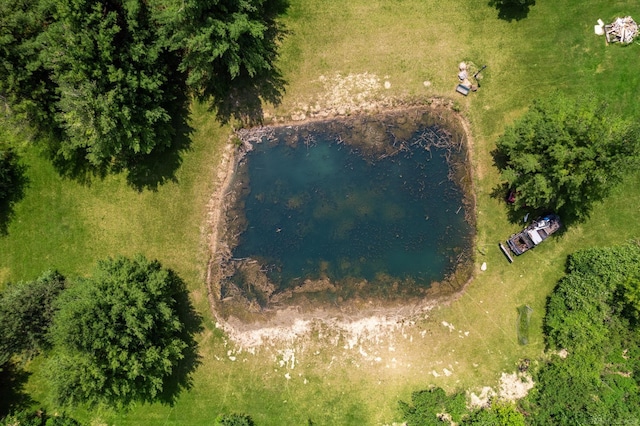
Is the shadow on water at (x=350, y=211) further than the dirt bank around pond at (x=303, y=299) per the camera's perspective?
Yes

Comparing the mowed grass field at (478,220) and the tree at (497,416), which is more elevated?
the mowed grass field at (478,220)

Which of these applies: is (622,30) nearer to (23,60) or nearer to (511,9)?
(511,9)

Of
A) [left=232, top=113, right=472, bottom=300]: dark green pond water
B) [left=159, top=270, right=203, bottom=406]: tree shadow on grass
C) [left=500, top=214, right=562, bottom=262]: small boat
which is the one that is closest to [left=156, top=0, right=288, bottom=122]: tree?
[left=232, top=113, right=472, bottom=300]: dark green pond water

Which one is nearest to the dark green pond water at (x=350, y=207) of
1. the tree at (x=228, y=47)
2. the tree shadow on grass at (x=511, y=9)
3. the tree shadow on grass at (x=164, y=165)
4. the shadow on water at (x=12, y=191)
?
the tree at (x=228, y=47)

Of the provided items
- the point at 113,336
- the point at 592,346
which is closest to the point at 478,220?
the point at 592,346

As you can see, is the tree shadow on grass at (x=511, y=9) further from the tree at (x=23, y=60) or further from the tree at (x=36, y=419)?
the tree at (x=36, y=419)

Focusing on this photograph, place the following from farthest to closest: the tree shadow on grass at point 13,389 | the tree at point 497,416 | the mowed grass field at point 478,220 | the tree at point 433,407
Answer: the tree shadow on grass at point 13,389 → the mowed grass field at point 478,220 → the tree at point 433,407 → the tree at point 497,416

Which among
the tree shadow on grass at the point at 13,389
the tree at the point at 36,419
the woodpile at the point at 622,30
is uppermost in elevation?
the woodpile at the point at 622,30
